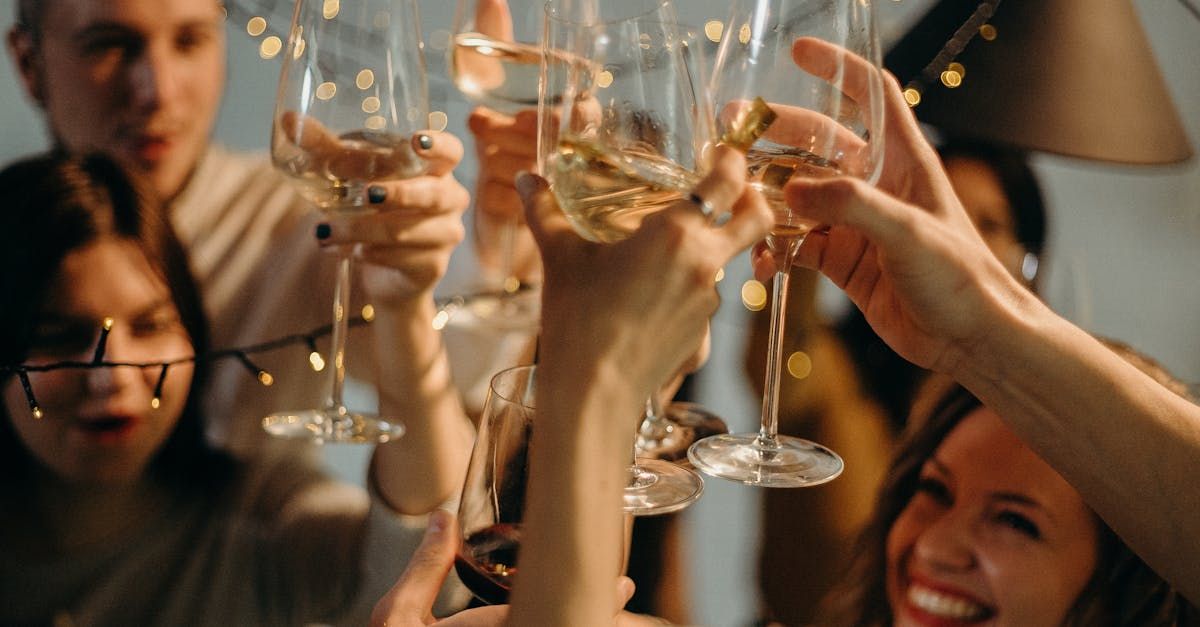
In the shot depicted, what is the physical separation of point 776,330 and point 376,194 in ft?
1.17

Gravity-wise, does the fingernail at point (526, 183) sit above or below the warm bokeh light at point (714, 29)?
below

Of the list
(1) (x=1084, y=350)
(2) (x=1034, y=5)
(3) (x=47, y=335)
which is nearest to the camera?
(1) (x=1084, y=350)

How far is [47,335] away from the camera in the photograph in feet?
3.92

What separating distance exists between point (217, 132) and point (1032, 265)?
1.20 metres

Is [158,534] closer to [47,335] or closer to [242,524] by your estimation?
[242,524]

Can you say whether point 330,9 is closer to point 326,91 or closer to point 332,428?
point 326,91

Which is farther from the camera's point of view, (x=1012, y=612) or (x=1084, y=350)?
(x=1012, y=612)

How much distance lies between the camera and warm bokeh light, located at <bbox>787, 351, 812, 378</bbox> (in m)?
1.50

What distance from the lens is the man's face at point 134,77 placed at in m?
1.20

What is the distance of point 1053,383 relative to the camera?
84cm

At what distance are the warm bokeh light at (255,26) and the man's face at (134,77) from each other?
0.03 m

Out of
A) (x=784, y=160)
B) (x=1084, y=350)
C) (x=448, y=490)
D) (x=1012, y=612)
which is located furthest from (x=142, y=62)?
(x=1012, y=612)

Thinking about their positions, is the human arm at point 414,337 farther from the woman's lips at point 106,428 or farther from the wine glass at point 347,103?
the woman's lips at point 106,428

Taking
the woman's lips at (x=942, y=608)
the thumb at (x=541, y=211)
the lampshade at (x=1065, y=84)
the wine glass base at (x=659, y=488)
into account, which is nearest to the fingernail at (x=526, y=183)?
the thumb at (x=541, y=211)
